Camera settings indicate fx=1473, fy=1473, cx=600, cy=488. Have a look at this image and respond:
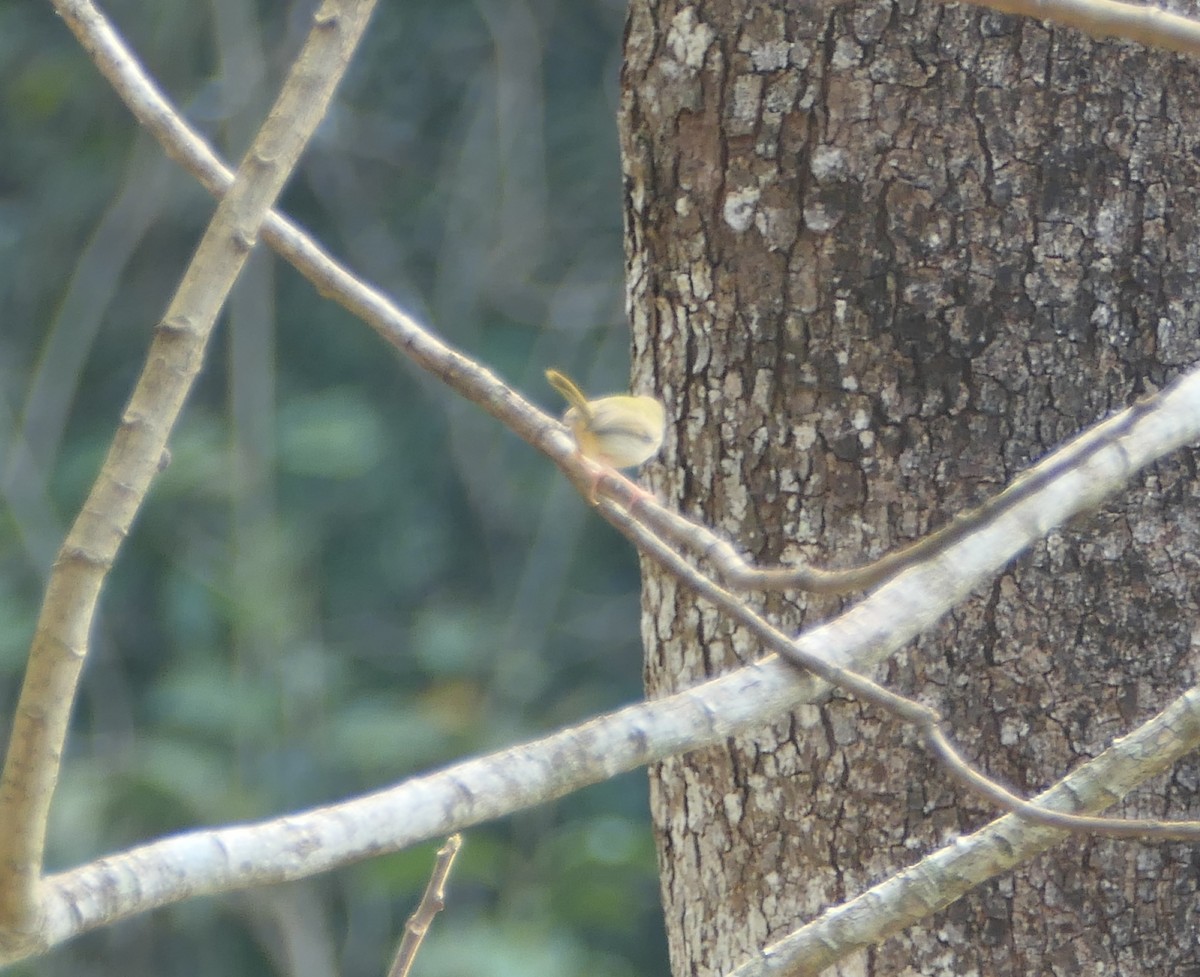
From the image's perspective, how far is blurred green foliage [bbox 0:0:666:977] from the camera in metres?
3.30

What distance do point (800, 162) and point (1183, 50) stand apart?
491mm

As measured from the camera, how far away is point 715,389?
3.60ft

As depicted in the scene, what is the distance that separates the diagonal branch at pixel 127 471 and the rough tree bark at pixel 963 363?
21.7 inches

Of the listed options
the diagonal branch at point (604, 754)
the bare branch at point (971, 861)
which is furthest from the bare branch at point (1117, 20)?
the bare branch at point (971, 861)

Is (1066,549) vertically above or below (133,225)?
below

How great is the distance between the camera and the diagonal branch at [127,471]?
0.49 metres

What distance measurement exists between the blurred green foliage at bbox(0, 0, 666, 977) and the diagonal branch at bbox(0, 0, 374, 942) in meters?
2.77

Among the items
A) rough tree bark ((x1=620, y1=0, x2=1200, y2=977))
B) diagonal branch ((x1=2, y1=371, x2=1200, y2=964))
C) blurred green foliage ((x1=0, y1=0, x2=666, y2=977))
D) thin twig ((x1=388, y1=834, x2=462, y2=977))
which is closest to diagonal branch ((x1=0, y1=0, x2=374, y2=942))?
diagonal branch ((x1=2, y1=371, x2=1200, y2=964))

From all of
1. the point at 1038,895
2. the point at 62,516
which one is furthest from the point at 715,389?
the point at 62,516

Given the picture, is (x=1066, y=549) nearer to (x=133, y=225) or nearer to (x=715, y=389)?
(x=715, y=389)

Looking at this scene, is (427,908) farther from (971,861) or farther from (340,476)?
(340,476)

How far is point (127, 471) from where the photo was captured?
1.68 feet

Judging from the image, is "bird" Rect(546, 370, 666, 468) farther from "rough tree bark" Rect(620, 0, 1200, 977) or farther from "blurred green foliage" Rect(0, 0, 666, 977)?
"blurred green foliage" Rect(0, 0, 666, 977)

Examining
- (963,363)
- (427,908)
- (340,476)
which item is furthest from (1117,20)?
(340,476)
